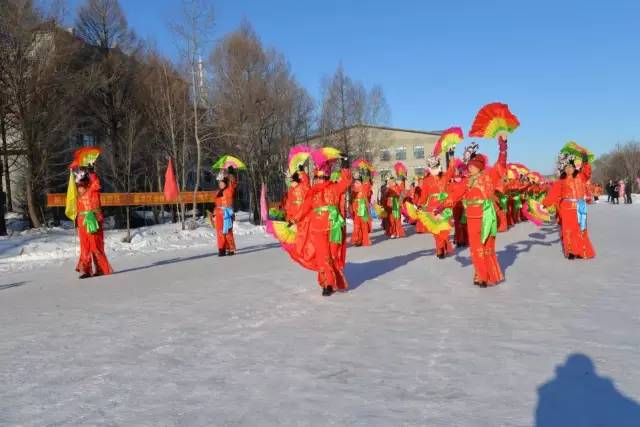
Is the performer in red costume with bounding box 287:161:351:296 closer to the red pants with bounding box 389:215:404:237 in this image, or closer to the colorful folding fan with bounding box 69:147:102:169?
the colorful folding fan with bounding box 69:147:102:169

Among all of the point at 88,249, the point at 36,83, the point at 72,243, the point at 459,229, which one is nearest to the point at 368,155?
the point at 36,83

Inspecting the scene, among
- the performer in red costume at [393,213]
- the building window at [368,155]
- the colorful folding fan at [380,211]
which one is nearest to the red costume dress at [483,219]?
the colorful folding fan at [380,211]

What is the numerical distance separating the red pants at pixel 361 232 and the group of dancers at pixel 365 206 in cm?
3

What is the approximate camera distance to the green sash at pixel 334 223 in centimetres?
656

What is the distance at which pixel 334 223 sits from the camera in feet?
21.6

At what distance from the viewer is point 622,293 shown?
5.80 metres

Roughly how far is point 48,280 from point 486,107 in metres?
7.92

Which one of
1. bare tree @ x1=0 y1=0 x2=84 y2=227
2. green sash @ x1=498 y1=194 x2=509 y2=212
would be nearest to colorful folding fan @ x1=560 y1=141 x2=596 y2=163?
green sash @ x1=498 y1=194 x2=509 y2=212

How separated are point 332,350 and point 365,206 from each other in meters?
9.71

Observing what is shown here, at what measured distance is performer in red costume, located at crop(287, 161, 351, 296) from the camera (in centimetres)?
651

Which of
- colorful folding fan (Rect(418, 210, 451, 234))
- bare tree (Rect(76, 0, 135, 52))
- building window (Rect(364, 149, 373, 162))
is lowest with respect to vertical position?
colorful folding fan (Rect(418, 210, 451, 234))

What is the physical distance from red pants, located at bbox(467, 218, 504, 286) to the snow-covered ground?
0.80 feet

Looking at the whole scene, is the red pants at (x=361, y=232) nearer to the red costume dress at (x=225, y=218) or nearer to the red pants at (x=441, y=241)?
the red costume dress at (x=225, y=218)

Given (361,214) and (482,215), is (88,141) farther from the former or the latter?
(482,215)
